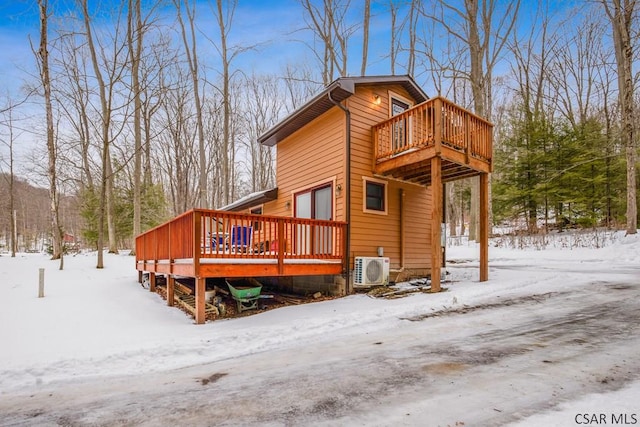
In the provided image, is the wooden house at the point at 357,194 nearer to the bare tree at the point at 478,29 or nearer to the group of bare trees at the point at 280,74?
the group of bare trees at the point at 280,74

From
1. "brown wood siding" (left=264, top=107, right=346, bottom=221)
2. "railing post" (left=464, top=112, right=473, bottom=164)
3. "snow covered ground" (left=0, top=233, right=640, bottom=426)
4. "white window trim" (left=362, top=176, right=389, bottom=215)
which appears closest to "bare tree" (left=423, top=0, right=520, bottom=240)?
"railing post" (left=464, top=112, right=473, bottom=164)

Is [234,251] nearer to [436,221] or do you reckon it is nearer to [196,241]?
[196,241]

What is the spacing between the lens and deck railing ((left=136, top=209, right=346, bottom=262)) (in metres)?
5.73

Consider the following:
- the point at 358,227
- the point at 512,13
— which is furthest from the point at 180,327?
the point at 512,13

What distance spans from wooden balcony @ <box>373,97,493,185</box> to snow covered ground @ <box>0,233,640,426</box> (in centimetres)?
295

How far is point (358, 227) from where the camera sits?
811cm

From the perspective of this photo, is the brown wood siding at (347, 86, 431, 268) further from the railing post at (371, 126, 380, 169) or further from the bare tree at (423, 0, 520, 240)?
the bare tree at (423, 0, 520, 240)

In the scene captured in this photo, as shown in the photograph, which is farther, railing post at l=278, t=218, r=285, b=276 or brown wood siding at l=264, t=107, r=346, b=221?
brown wood siding at l=264, t=107, r=346, b=221

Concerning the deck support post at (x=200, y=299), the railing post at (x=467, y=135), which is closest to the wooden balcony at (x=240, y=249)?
the deck support post at (x=200, y=299)

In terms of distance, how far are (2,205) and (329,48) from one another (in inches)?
1361

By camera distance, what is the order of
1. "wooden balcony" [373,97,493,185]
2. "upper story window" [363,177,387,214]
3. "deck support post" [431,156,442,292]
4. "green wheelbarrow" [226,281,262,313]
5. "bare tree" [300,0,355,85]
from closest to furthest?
1. "green wheelbarrow" [226,281,262,313]
2. "deck support post" [431,156,442,292]
3. "wooden balcony" [373,97,493,185]
4. "upper story window" [363,177,387,214]
5. "bare tree" [300,0,355,85]

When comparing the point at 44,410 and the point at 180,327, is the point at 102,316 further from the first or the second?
the point at 44,410

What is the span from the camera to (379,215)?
862cm

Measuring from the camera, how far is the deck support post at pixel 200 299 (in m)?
5.60
